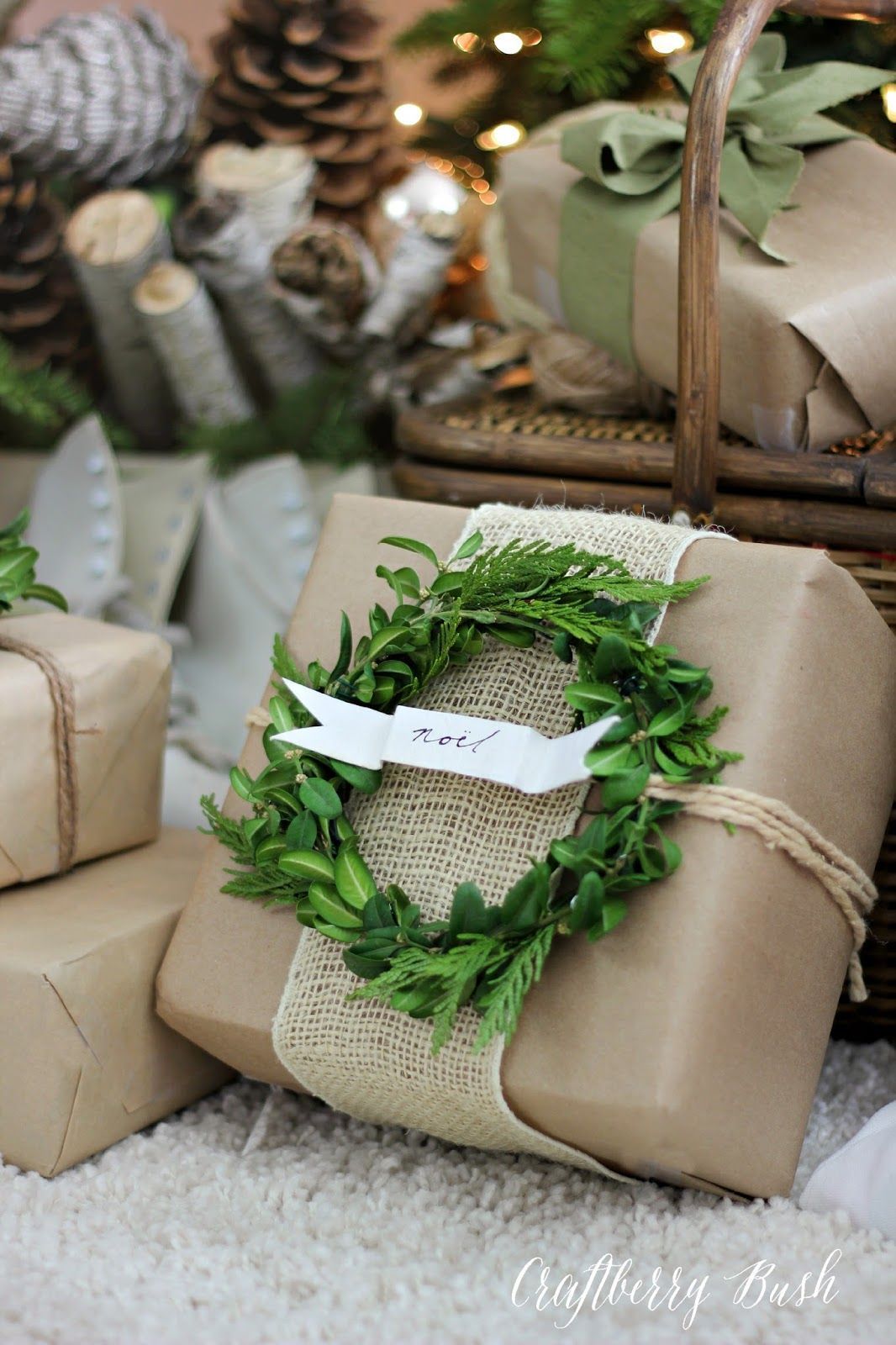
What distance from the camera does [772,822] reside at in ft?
1.82

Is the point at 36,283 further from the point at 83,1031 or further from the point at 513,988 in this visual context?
the point at 513,988

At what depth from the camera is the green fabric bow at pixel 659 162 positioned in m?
0.77

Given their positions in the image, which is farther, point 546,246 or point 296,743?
point 546,246

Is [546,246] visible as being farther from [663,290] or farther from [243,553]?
[243,553]

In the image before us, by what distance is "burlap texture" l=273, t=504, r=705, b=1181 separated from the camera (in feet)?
1.88

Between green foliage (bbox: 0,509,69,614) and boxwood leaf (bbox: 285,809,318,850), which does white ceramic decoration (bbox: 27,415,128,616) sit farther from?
boxwood leaf (bbox: 285,809,318,850)

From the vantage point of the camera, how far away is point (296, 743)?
Answer: 608 mm

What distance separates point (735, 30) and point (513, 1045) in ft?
1.73

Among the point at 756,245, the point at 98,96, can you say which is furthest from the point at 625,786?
the point at 98,96

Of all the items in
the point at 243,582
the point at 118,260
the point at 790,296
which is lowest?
the point at 243,582

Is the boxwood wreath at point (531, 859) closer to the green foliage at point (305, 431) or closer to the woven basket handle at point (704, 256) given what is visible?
the woven basket handle at point (704, 256)

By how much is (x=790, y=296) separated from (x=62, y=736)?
484mm

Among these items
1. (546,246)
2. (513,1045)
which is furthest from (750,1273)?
(546,246)

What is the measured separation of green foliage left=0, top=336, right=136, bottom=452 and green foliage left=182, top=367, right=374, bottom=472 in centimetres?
11
